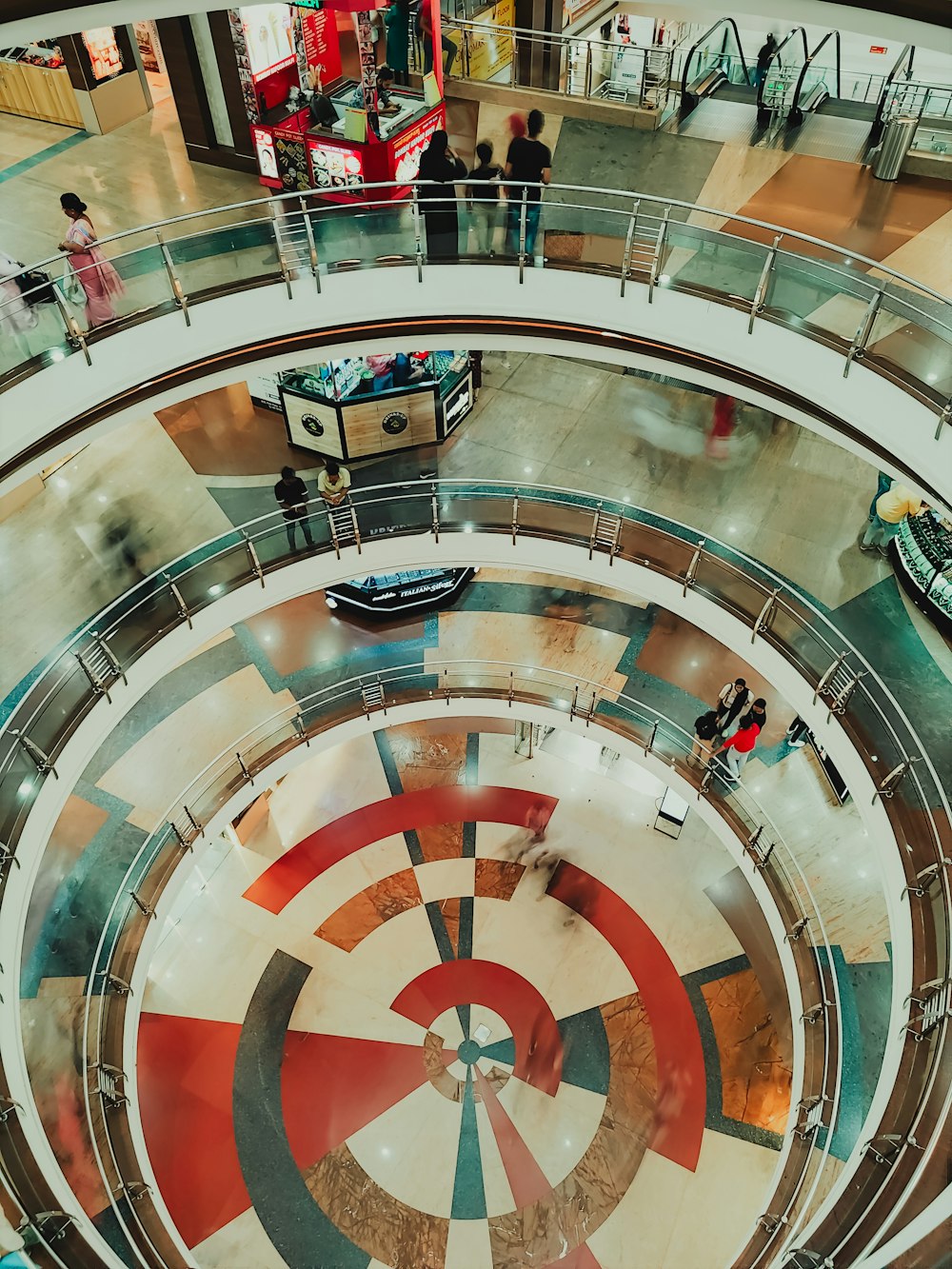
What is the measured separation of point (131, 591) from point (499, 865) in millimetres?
7259

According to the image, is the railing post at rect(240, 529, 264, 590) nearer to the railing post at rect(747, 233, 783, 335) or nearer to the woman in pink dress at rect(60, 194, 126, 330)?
the woman in pink dress at rect(60, 194, 126, 330)

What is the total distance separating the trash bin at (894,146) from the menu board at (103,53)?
10823 millimetres

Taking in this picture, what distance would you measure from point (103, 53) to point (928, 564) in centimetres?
1356

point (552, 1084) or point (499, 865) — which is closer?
point (552, 1084)

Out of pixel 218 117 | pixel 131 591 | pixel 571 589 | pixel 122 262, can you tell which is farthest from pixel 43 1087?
pixel 218 117

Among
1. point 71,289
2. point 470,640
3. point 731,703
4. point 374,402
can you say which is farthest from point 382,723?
point 71,289

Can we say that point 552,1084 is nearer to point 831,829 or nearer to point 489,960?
point 489,960

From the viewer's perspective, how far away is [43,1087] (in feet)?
31.4

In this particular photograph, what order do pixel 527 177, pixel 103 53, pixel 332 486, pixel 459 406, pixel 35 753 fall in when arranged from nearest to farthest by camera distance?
pixel 35 753 → pixel 527 177 → pixel 332 486 → pixel 103 53 → pixel 459 406

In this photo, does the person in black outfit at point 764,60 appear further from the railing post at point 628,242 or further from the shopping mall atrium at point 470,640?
the railing post at point 628,242

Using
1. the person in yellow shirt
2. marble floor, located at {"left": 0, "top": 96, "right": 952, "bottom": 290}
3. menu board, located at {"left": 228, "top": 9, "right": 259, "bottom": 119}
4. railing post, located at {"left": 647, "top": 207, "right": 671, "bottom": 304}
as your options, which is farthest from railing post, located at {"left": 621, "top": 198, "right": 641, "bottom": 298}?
menu board, located at {"left": 228, "top": 9, "right": 259, "bottom": 119}

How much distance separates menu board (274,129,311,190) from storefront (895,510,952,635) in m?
9.00

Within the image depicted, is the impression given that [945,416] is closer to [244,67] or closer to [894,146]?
[894,146]

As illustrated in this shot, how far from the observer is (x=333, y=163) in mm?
11891
